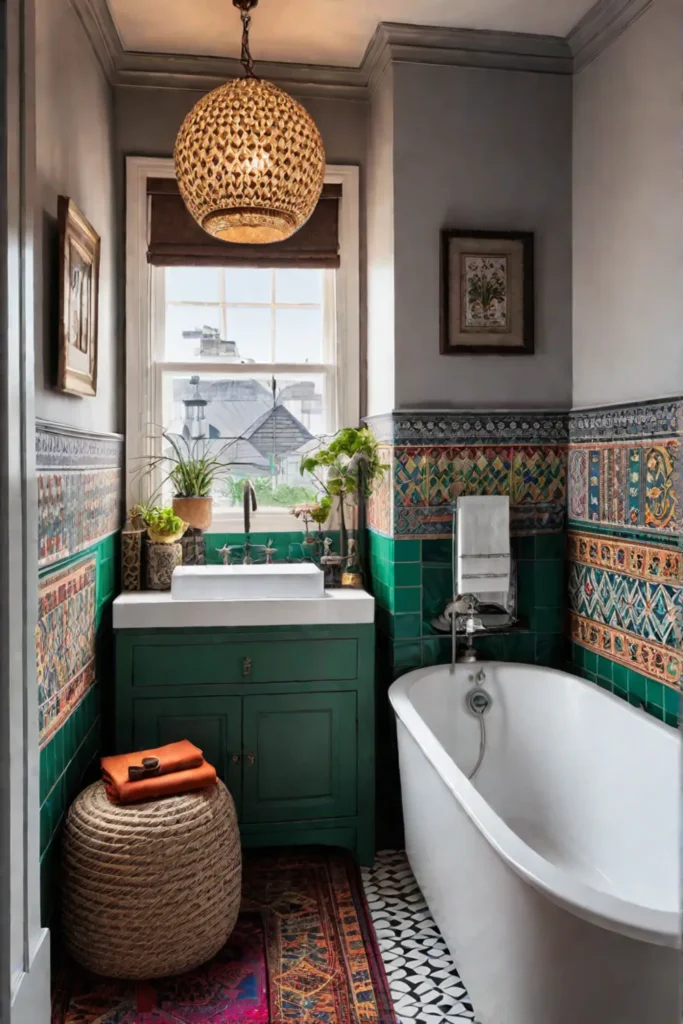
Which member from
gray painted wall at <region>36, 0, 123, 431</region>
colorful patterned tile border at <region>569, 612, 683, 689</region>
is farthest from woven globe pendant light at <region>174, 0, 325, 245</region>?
colorful patterned tile border at <region>569, 612, 683, 689</region>

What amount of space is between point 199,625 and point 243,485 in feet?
2.60

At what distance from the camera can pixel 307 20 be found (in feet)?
9.92

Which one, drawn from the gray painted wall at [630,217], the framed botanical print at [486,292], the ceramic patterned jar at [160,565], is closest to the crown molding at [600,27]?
the gray painted wall at [630,217]

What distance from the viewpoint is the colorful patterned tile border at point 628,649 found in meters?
2.57

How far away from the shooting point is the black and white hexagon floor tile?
2.24 meters

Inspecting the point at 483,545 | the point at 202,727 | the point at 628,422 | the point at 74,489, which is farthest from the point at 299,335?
the point at 202,727

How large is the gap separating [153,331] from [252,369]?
0.45 m

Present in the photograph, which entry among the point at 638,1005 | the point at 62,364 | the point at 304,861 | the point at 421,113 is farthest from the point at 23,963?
the point at 421,113

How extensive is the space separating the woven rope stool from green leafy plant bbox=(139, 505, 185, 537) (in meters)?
1.17

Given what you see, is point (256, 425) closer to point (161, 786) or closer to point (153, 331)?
point (153, 331)

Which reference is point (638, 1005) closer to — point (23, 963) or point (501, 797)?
point (23, 963)

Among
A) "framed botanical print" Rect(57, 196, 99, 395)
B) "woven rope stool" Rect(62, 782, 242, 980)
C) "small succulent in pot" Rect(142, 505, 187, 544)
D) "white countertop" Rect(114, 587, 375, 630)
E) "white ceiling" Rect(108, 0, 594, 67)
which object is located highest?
"white ceiling" Rect(108, 0, 594, 67)

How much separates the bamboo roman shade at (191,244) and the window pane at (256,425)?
0.48 metres

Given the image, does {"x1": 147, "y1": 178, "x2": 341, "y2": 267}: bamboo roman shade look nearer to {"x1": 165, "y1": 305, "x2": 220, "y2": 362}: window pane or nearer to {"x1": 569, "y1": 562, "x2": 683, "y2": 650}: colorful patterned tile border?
{"x1": 165, "y1": 305, "x2": 220, "y2": 362}: window pane
